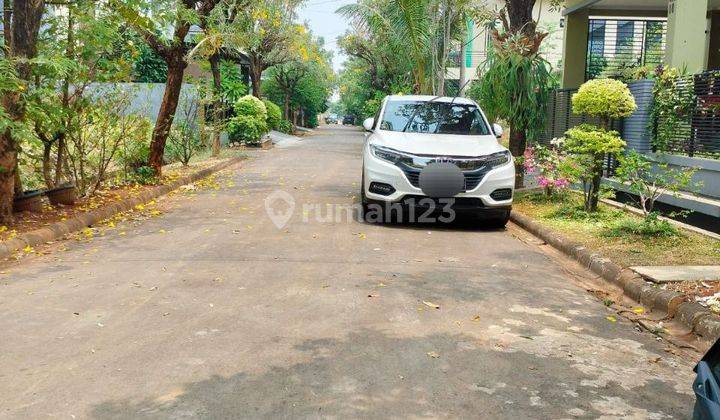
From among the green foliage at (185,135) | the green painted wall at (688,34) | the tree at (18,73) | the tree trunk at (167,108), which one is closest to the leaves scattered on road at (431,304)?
the tree at (18,73)

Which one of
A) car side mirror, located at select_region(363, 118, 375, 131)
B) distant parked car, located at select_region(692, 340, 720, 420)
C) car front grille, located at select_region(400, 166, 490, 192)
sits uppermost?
car side mirror, located at select_region(363, 118, 375, 131)

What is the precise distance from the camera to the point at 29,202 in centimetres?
915

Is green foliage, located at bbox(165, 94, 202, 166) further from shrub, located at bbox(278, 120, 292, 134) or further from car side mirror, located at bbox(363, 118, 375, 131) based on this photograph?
shrub, located at bbox(278, 120, 292, 134)

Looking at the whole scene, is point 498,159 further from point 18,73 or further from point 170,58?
point 170,58

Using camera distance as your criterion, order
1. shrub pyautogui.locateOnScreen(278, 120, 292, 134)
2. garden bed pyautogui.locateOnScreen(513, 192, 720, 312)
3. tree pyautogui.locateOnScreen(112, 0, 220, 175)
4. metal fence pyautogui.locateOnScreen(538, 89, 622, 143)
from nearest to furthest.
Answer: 1. garden bed pyautogui.locateOnScreen(513, 192, 720, 312)
2. tree pyautogui.locateOnScreen(112, 0, 220, 175)
3. metal fence pyautogui.locateOnScreen(538, 89, 622, 143)
4. shrub pyautogui.locateOnScreen(278, 120, 292, 134)

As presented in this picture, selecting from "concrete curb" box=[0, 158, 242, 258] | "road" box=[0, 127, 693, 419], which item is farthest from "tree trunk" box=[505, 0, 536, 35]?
"concrete curb" box=[0, 158, 242, 258]

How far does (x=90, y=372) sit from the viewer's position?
397 centimetres

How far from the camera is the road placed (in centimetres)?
362

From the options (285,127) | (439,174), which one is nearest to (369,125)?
(439,174)

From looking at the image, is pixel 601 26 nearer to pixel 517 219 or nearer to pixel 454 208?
pixel 517 219

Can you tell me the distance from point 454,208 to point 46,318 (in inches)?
214

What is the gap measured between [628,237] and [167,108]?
32.2ft

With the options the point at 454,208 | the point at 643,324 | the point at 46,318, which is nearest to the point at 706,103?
the point at 454,208

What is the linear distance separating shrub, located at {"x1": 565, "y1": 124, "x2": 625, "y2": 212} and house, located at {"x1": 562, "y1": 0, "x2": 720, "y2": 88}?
11.3ft
